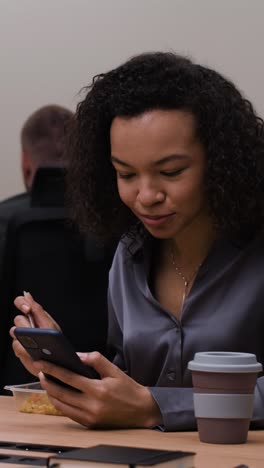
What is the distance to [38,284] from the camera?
9.91ft

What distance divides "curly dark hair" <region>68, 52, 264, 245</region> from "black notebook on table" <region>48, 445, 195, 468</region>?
773 millimetres

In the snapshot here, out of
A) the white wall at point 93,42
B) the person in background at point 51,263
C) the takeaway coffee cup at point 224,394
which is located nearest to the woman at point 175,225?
the takeaway coffee cup at point 224,394

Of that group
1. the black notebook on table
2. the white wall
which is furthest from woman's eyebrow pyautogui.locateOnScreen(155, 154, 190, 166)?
the white wall

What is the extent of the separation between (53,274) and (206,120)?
3.40 feet

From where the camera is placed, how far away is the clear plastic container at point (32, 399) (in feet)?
6.97

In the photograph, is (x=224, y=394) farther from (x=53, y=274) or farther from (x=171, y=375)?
(x=53, y=274)

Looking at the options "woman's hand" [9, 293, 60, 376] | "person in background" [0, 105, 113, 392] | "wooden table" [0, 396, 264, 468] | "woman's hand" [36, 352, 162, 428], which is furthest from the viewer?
"person in background" [0, 105, 113, 392]

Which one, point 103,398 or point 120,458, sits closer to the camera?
point 120,458

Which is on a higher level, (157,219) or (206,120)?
(206,120)

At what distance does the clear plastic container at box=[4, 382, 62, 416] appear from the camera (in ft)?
6.97

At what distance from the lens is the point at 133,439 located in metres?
1.79

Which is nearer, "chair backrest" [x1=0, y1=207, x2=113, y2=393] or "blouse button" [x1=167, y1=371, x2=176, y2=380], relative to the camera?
"blouse button" [x1=167, y1=371, x2=176, y2=380]

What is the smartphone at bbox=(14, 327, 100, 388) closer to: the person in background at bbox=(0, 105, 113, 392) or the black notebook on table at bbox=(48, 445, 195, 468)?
the black notebook on table at bbox=(48, 445, 195, 468)

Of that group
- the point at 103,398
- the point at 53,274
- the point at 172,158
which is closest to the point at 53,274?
the point at 53,274
